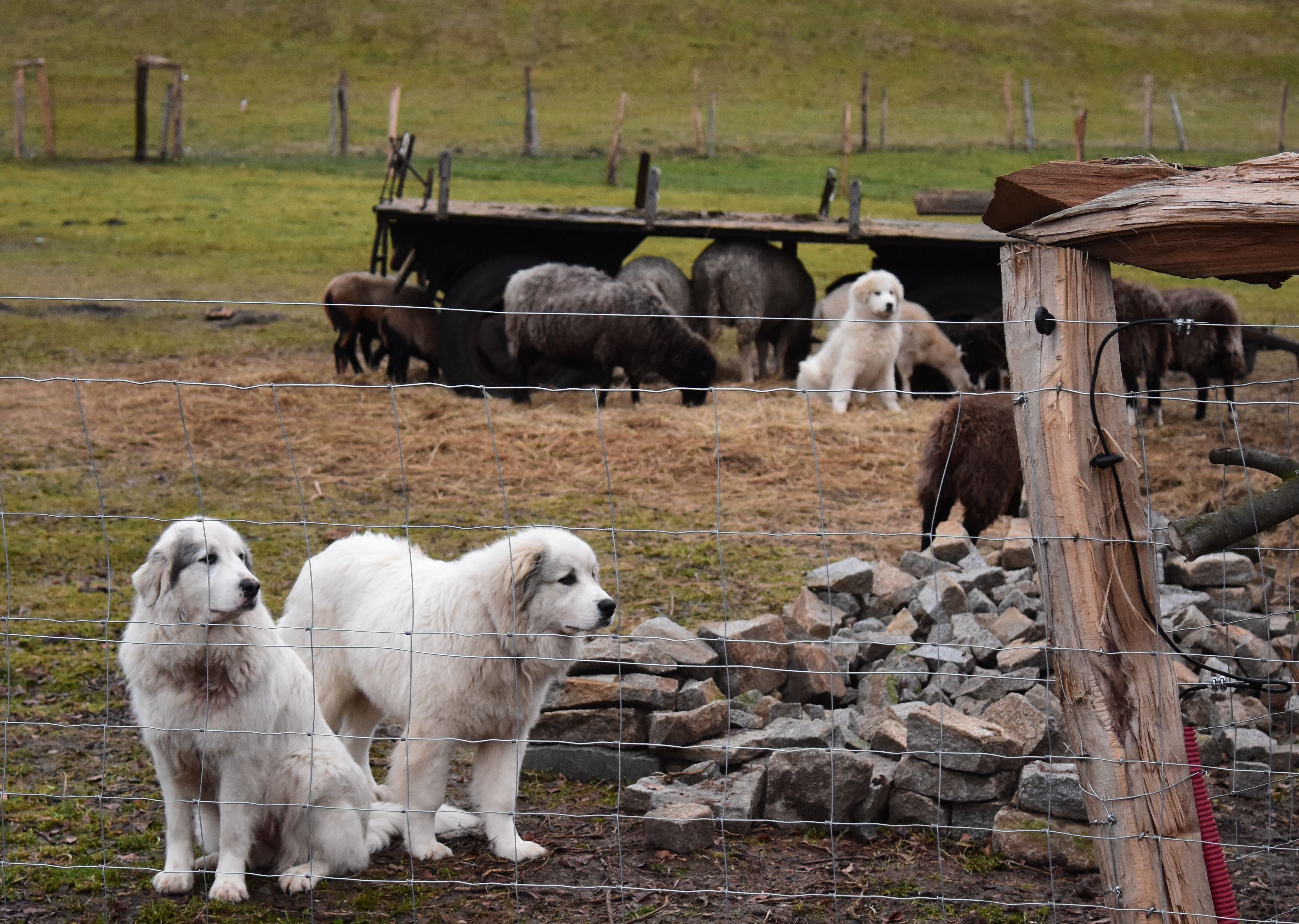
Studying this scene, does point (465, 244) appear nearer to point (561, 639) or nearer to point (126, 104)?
point (561, 639)

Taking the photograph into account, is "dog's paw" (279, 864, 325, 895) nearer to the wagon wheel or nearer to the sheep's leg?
the wagon wheel

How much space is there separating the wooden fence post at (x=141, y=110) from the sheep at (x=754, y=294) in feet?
67.5

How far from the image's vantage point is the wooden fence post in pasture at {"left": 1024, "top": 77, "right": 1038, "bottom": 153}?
33531mm

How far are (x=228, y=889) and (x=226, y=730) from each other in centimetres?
50

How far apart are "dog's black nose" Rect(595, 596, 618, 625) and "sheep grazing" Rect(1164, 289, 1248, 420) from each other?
9212 mm

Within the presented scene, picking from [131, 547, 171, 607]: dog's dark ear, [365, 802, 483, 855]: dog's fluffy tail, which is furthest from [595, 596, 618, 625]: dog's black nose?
[131, 547, 171, 607]: dog's dark ear

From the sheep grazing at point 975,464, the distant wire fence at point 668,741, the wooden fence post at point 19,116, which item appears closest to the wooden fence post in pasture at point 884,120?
the wooden fence post at point 19,116

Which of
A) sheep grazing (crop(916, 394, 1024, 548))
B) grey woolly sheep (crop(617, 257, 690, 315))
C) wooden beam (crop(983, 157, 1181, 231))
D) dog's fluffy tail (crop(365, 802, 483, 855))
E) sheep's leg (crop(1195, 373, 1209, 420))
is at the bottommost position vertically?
dog's fluffy tail (crop(365, 802, 483, 855))

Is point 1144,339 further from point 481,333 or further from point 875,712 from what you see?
point 875,712

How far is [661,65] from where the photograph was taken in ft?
148

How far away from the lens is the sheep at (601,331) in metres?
11.8

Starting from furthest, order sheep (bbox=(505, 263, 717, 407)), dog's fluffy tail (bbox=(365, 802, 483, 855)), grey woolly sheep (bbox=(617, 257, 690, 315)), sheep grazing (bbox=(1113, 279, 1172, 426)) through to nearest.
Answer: grey woolly sheep (bbox=(617, 257, 690, 315)) < sheep (bbox=(505, 263, 717, 407)) < sheep grazing (bbox=(1113, 279, 1172, 426)) < dog's fluffy tail (bbox=(365, 802, 483, 855))

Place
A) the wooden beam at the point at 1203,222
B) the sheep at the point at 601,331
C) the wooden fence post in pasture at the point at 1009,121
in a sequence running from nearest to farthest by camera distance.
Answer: the wooden beam at the point at 1203,222, the sheep at the point at 601,331, the wooden fence post in pasture at the point at 1009,121

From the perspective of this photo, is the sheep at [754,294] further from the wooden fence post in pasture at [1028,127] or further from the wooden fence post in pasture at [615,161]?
the wooden fence post in pasture at [1028,127]
